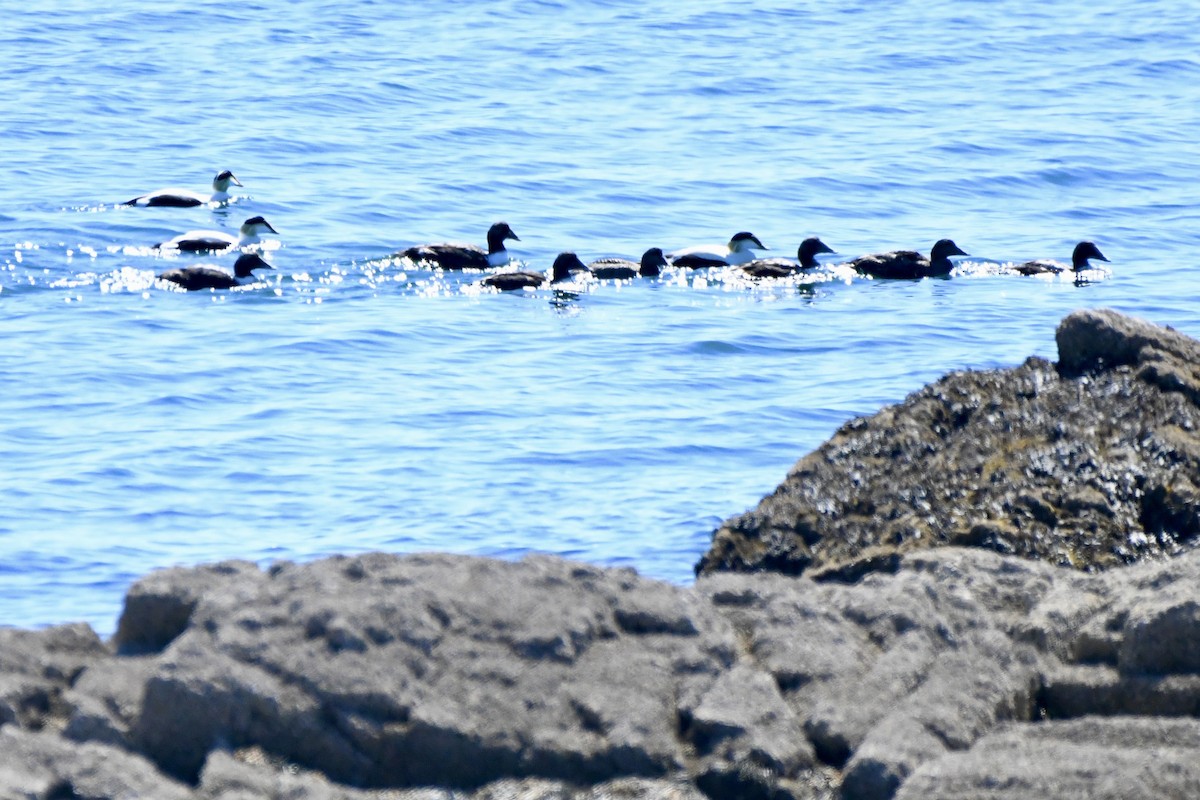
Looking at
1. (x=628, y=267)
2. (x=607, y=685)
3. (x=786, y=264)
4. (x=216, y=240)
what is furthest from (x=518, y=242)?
(x=607, y=685)

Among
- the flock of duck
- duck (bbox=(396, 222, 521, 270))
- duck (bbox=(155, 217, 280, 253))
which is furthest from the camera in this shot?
duck (bbox=(155, 217, 280, 253))

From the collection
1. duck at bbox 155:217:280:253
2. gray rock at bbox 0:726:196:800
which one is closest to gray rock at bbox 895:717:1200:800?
gray rock at bbox 0:726:196:800

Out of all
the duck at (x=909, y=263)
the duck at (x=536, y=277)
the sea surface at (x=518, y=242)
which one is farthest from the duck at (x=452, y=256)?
the duck at (x=909, y=263)

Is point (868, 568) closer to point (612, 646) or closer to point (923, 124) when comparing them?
point (612, 646)

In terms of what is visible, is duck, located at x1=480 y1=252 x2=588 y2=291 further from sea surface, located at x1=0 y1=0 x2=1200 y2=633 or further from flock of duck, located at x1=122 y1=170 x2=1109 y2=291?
sea surface, located at x1=0 y1=0 x2=1200 y2=633

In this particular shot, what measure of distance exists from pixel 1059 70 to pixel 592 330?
1887 centimetres

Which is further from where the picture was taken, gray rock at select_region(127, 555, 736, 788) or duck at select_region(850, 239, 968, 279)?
duck at select_region(850, 239, 968, 279)

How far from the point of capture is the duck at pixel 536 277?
1800 centimetres

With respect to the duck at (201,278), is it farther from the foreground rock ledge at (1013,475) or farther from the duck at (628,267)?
the foreground rock ledge at (1013,475)

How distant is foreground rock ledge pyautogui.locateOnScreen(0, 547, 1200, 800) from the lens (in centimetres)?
452

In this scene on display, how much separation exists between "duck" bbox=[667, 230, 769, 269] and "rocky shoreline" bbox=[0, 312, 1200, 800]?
42.8ft

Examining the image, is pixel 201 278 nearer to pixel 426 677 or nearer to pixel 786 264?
pixel 786 264

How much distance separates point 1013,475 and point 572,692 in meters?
2.95

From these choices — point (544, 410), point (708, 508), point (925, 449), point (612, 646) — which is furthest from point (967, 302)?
point (612, 646)
